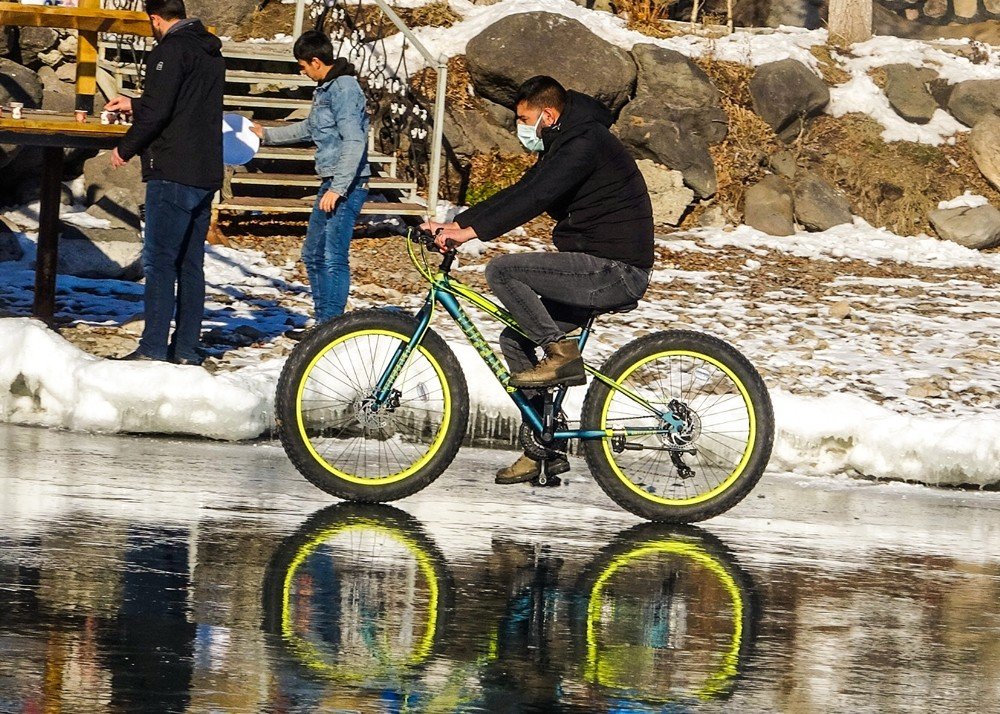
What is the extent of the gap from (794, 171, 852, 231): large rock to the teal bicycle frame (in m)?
10.7

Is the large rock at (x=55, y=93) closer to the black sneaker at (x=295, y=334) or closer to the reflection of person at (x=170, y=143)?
the black sneaker at (x=295, y=334)

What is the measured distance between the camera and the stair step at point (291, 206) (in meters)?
14.6

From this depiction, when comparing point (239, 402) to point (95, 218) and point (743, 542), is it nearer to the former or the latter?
point (743, 542)

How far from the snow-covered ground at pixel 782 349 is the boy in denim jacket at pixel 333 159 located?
651mm

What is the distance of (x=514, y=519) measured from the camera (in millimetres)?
6812

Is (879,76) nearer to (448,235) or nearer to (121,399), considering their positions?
(121,399)

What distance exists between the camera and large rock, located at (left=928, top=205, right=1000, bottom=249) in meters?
17.4

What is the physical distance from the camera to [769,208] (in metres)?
17.2

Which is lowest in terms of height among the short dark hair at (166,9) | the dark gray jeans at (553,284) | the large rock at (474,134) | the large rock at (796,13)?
the dark gray jeans at (553,284)

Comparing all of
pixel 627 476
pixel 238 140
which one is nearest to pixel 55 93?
pixel 238 140

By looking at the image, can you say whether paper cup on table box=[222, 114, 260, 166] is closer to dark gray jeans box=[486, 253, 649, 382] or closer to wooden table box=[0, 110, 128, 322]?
wooden table box=[0, 110, 128, 322]

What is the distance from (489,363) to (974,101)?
45.8ft

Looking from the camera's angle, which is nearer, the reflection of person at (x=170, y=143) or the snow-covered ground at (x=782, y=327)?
the snow-covered ground at (x=782, y=327)

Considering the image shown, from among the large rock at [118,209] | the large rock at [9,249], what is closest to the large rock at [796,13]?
the large rock at [118,209]
